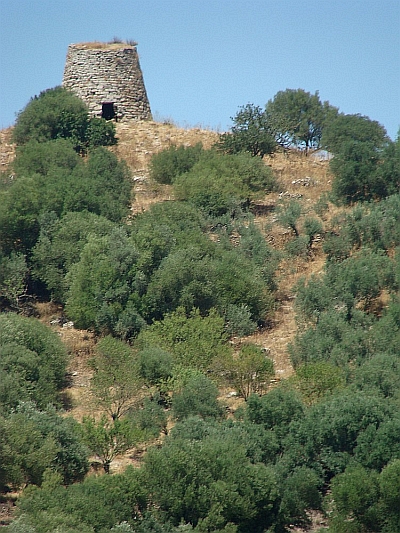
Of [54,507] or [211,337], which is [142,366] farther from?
[54,507]

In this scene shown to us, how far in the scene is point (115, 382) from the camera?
35438 mm

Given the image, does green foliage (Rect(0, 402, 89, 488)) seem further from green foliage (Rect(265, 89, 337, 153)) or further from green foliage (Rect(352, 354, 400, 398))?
green foliage (Rect(265, 89, 337, 153))

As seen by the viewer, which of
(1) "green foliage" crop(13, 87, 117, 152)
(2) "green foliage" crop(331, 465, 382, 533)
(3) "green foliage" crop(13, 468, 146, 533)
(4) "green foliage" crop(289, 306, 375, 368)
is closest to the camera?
(3) "green foliage" crop(13, 468, 146, 533)

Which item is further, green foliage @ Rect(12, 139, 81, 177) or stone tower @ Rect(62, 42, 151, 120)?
stone tower @ Rect(62, 42, 151, 120)

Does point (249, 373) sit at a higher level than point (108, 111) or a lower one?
lower

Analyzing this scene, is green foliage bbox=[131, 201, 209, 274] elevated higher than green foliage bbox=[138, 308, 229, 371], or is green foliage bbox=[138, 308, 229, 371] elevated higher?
green foliage bbox=[131, 201, 209, 274]

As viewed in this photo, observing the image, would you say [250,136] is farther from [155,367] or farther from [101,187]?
[155,367]

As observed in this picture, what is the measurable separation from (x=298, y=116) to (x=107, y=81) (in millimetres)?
7721

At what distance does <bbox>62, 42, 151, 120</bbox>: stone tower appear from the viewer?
57.1 meters

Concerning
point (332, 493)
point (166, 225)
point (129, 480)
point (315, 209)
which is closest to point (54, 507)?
point (129, 480)

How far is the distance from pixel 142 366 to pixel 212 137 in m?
20.3

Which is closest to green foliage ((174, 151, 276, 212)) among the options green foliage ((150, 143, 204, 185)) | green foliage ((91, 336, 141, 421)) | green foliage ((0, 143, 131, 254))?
green foliage ((150, 143, 204, 185))

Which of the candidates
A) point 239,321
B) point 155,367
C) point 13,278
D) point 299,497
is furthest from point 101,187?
point 299,497

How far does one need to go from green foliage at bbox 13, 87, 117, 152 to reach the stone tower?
2529 mm
